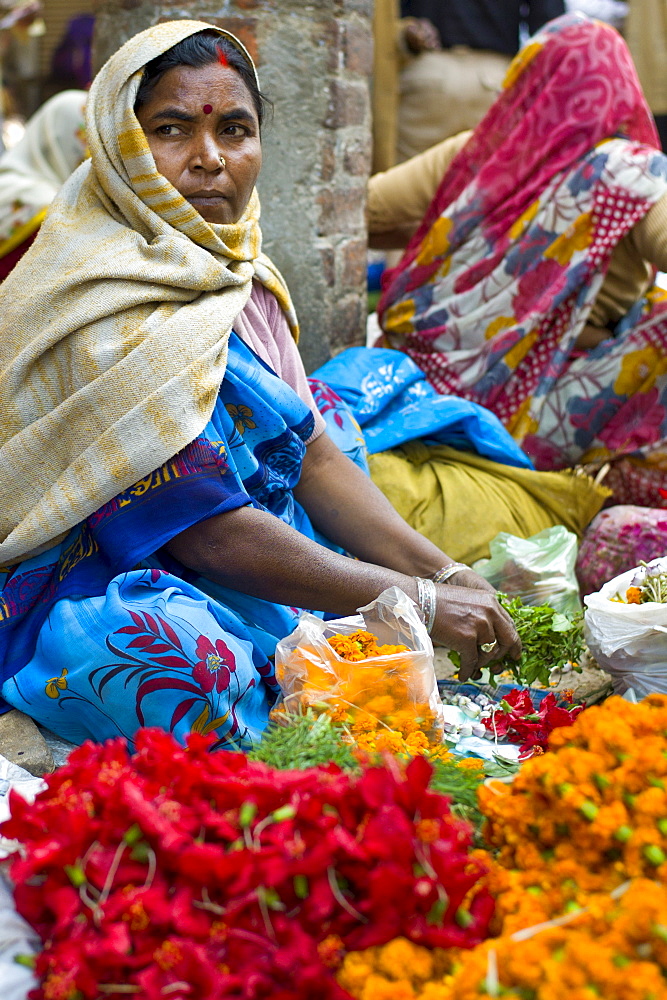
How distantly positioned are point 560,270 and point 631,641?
176cm

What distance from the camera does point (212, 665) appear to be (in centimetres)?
194

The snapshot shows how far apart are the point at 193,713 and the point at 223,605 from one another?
0.97ft

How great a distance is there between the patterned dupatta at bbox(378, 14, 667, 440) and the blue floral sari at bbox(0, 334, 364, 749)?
1.60 m

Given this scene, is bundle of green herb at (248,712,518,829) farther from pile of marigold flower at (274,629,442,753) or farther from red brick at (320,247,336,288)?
red brick at (320,247,336,288)

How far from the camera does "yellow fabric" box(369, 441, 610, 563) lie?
3.00 metres

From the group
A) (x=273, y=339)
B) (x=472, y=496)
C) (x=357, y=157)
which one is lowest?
(x=472, y=496)

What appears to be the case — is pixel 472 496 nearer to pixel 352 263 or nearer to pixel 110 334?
pixel 352 263

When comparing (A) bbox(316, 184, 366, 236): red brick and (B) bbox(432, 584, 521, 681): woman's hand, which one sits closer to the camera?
(B) bbox(432, 584, 521, 681): woman's hand

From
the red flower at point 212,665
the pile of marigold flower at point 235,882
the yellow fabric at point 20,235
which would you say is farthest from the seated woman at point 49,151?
the pile of marigold flower at point 235,882

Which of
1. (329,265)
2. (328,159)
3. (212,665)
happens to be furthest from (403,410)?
(212,665)

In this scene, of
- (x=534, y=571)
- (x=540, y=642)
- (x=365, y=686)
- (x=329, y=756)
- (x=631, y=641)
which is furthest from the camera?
(x=534, y=571)

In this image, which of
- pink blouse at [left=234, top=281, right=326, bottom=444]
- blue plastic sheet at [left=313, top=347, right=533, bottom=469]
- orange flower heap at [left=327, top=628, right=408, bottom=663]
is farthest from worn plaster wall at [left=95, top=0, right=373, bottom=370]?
orange flower heap at [left=327, top=628, right=408, bottom=663]

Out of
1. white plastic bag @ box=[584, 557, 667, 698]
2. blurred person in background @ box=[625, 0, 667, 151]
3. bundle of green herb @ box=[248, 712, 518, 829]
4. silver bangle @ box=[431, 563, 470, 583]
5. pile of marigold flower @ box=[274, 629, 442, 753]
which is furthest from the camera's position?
blurred person in background @ box=[625, 0, 667, 151]

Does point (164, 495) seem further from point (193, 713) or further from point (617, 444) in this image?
point (617, 444)
